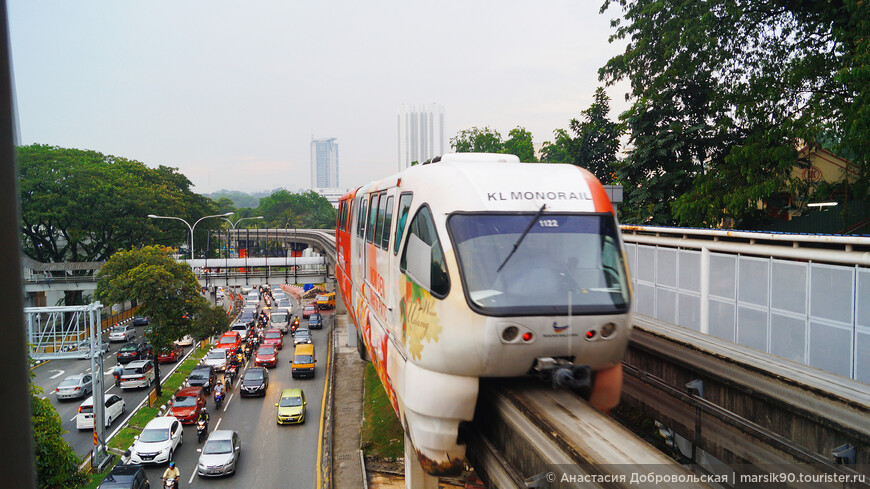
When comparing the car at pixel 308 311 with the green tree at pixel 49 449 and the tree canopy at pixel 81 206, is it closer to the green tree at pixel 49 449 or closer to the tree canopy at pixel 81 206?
the tree canopy at pixel 81 206

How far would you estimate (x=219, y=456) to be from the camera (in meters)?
18.4

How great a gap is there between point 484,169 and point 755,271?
208 inches

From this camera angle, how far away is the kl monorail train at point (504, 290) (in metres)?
6.42

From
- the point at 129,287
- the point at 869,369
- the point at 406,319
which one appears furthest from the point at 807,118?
the point at 129,287

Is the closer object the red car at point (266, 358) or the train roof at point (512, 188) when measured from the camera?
the train roof at point (512, 188)

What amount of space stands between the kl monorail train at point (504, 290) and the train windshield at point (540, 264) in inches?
0.5

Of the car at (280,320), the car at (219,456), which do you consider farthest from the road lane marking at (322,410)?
the car at (280,320)

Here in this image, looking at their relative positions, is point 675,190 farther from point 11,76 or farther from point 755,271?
point 11,76

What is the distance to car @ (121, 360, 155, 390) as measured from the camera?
28.4m

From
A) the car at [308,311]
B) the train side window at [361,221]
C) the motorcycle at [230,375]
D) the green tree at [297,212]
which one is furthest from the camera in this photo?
the green tree at [297,212]

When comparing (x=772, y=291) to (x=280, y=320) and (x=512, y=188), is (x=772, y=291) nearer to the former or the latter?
(x=512, y=188)

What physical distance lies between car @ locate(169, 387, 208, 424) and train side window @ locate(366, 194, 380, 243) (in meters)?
15.3

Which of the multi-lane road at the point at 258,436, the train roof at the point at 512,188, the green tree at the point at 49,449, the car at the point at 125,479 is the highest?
the train roof at the point at 512,188

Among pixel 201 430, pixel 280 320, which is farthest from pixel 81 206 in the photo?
pixel 201 430
